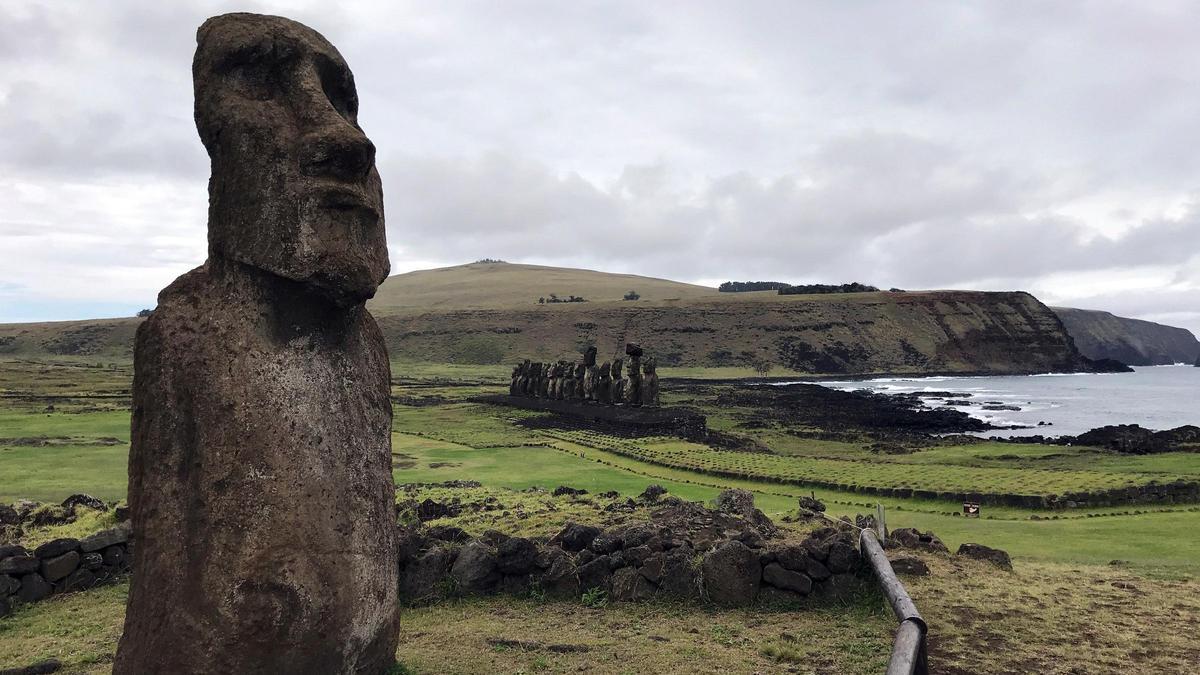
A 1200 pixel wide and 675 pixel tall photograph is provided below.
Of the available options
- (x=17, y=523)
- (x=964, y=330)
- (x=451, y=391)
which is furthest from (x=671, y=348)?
(x=17, y=523)

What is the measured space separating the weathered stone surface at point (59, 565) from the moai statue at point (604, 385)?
101 ft

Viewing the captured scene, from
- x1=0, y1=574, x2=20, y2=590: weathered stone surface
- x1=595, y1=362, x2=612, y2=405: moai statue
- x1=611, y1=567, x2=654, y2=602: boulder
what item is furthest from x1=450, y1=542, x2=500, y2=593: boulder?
x1=595, y1=362, x2=612, y2=405: moai statue

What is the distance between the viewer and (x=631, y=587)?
8609 millimetres

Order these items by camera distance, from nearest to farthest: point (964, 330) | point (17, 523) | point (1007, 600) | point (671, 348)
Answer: point (1007, 600), point (17, 523), point (671, 348), point (964, 330)

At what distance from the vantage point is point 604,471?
21.6m

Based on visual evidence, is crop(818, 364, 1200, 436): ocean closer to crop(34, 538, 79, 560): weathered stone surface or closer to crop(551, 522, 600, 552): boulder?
crop(551, 522, 600, 552): boulder

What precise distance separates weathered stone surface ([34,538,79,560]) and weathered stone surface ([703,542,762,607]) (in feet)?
24.5

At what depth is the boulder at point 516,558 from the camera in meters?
8.95

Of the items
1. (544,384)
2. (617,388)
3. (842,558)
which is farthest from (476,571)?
(544,384)

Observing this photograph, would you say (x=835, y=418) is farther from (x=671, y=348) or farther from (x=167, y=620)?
(x=671, y=348)

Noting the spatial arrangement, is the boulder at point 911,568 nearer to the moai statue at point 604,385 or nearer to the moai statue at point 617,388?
the moai statue at point 617,388

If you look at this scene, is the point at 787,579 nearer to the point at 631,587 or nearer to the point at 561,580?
the point at 631,587

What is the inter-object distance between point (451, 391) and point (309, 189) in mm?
58900

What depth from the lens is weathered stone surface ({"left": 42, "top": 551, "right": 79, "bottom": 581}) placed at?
9469mm
